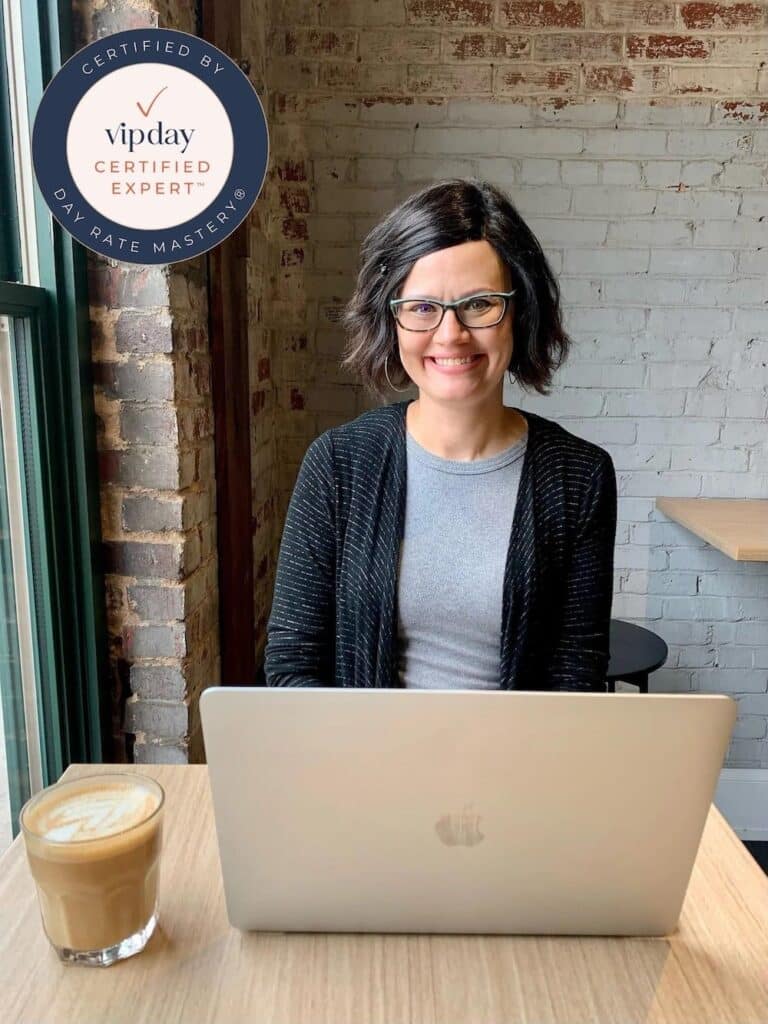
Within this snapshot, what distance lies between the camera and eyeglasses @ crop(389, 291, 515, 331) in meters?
1.09

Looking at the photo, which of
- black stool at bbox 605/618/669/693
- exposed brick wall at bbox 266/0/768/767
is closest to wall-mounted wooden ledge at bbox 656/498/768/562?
exposed brick wall at bbox 266/0/768/767

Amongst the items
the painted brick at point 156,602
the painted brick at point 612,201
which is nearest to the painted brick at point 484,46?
the painted brick at point 612,201

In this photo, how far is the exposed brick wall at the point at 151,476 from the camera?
1.40 metres

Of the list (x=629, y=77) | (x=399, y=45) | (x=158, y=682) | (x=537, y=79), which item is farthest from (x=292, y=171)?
(x=158, y=682)

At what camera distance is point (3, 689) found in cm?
129

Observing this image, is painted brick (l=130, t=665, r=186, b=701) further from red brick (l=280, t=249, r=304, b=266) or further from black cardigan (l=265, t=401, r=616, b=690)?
red brick (l=280, t=249, r=304, b=266)

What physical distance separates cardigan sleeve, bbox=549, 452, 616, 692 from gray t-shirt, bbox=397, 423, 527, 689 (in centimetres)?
10

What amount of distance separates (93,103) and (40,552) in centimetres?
69

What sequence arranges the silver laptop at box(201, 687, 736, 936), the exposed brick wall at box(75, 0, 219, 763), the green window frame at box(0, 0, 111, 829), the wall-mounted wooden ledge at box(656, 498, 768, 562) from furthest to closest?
the wall-mounted wooden ledge at box(656, 498, 768, 562) < the exposed brick wall at box(75, 0, 219, 763) < the green window frame at box(0, 0, 111, 829) < the silver laptop at box(201, 687, 736, 936)

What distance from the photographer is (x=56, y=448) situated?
4.44 feet

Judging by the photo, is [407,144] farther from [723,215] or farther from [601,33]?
[723,215]

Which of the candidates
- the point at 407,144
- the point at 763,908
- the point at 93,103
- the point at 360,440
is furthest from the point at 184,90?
the point at 407,144

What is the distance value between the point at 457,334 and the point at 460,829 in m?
0.65

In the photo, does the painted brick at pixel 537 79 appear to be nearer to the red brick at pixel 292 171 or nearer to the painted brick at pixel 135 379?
the red brick at pixel 292 171
